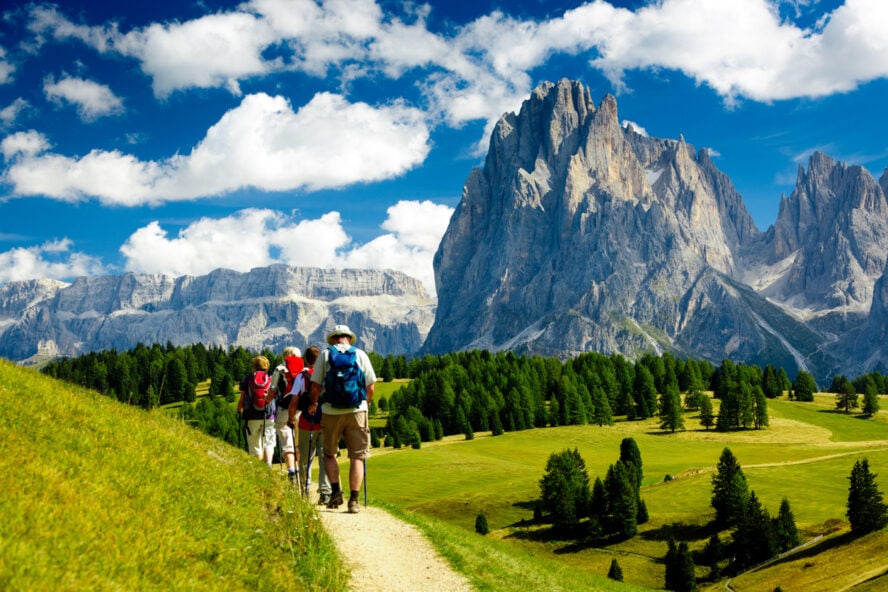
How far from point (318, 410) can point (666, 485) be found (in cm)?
8412

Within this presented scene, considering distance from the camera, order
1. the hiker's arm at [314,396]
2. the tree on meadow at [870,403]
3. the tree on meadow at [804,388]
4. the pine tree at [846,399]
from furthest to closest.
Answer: the tree on meadow at [804,388], the pine tree at [846,399], the tree on meadow at [870,403], the hiker's arm at [314,396]

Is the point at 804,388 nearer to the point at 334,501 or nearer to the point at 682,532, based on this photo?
the point at 682,532

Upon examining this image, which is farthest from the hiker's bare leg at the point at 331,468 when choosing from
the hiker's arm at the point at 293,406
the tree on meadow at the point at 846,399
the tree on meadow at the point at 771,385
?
the tree on meadow at the point at 771,385

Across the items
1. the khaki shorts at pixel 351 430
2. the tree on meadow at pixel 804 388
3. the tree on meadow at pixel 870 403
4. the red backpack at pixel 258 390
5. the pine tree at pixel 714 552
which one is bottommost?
the pine tree at pixel 714 552

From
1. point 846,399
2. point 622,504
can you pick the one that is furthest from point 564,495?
point 846,399

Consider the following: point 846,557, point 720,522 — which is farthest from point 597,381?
point 846,557

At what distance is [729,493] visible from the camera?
243 feet

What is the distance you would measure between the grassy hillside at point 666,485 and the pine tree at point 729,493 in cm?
252

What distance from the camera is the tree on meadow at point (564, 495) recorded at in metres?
77.8

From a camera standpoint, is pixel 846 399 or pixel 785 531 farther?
pixel 846 399

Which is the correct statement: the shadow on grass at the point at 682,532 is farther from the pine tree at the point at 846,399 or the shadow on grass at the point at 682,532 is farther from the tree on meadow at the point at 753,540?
the pine tree at the point at 846,399

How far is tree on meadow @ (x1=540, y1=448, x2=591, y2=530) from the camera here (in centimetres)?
7775

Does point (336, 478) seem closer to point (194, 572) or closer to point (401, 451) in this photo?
point (194, 572)

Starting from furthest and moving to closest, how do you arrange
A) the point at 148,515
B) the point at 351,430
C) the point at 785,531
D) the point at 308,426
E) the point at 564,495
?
the point at 564,495 → the point at 785,531 → the point at 308,426 → the point at 351,430 → the point at 148,515
